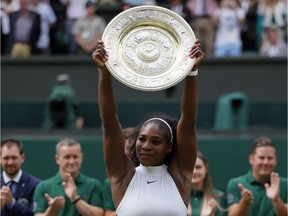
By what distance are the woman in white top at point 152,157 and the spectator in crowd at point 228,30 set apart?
8.27 m

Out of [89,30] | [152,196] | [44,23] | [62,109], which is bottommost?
[152,196]

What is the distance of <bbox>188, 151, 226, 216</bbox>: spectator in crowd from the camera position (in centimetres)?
995

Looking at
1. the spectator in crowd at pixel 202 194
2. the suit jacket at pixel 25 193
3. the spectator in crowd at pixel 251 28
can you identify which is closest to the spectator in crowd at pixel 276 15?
the spectator in crowd at pixel 251 28

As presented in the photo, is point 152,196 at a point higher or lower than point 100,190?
lower

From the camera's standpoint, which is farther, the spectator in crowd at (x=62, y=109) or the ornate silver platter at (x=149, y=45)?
the spectator in crowd at (x=62, y=109)

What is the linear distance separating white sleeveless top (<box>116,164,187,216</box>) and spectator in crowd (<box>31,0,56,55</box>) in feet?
28.1

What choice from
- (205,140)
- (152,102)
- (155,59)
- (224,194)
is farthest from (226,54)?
(155,59)

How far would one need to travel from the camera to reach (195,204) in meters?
10.0

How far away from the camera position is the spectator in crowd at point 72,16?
1543 cm

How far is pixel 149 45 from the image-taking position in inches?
279

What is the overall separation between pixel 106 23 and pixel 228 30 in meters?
1.60

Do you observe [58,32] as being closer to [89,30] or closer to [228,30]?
[89,30]

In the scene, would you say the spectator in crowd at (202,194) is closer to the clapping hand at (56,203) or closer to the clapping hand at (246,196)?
the clapping hand at (246,196)

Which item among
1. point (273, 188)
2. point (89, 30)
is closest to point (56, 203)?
point (273, 188)
